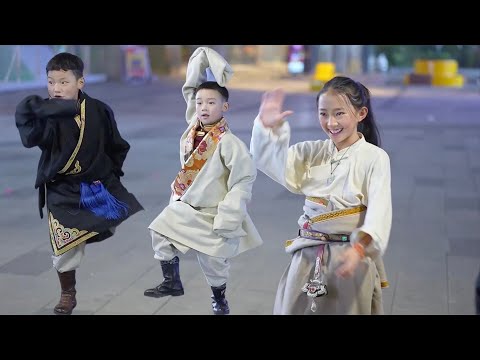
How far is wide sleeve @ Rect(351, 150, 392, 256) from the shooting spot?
8.58 ft

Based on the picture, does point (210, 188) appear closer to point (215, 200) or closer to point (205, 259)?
point (215, 200)

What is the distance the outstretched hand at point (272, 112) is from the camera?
2844 millimetres

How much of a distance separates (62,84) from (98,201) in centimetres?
55

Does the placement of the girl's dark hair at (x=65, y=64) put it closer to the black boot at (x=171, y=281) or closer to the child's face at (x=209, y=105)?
the child's face at (x=209, y=105)

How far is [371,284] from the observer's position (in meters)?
2.80

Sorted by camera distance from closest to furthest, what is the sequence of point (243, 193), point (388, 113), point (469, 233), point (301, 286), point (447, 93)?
point (301, 286) < point (243, 193) < point (469, 233) < point (388, 113) < point (447, 93)

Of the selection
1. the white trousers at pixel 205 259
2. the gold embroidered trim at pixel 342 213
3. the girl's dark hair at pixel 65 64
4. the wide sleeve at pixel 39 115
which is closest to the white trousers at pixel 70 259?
the white trousers at pixel 205 259

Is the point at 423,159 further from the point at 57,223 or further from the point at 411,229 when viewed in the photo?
the point at 57,223

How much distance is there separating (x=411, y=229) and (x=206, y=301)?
2206mm

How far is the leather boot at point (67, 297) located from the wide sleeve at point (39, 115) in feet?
2.22

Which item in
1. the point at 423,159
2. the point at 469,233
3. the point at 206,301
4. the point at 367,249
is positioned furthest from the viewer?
the point at 423,159

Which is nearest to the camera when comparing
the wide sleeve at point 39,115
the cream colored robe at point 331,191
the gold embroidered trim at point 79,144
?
the cream colored robe at point 331,191

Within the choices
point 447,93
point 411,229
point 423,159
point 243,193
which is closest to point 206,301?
point 243,193

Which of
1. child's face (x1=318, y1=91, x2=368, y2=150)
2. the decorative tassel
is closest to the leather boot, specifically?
the decorative tassel
